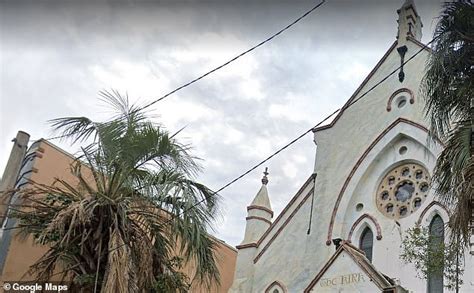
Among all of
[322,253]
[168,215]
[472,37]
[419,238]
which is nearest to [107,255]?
[168,215]

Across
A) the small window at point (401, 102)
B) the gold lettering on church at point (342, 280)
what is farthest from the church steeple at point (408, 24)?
the gold lettering on church at point (342, 280)

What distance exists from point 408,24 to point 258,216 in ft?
31.5

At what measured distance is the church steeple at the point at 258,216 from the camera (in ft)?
82.5

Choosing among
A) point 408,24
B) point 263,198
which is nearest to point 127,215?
point 263,198

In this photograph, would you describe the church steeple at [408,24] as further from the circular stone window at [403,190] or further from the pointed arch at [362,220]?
the pointed arch at [362,220]

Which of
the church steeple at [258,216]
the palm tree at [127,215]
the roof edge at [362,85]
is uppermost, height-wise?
the roof edge at [362,85]

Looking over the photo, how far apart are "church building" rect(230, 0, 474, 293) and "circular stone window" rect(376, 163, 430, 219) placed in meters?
0.04

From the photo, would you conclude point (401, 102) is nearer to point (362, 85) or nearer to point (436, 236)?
point (362, 85)

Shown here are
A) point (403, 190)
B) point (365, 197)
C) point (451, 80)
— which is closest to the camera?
point (451, 80)

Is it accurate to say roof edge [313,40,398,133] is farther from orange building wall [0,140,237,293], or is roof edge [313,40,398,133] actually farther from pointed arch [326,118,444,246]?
orange building wall [0,140,237,293]

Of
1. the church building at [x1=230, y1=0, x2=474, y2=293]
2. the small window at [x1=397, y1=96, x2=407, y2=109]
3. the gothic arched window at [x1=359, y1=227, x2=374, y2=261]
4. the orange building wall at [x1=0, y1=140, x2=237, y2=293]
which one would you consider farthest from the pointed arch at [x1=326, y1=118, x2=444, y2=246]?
the orange building wall at [x1=0, y1=140, x2=237, y2=293]

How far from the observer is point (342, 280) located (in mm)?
18219

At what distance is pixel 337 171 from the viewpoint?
24.0 m

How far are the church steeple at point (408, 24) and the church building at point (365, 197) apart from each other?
4cm
